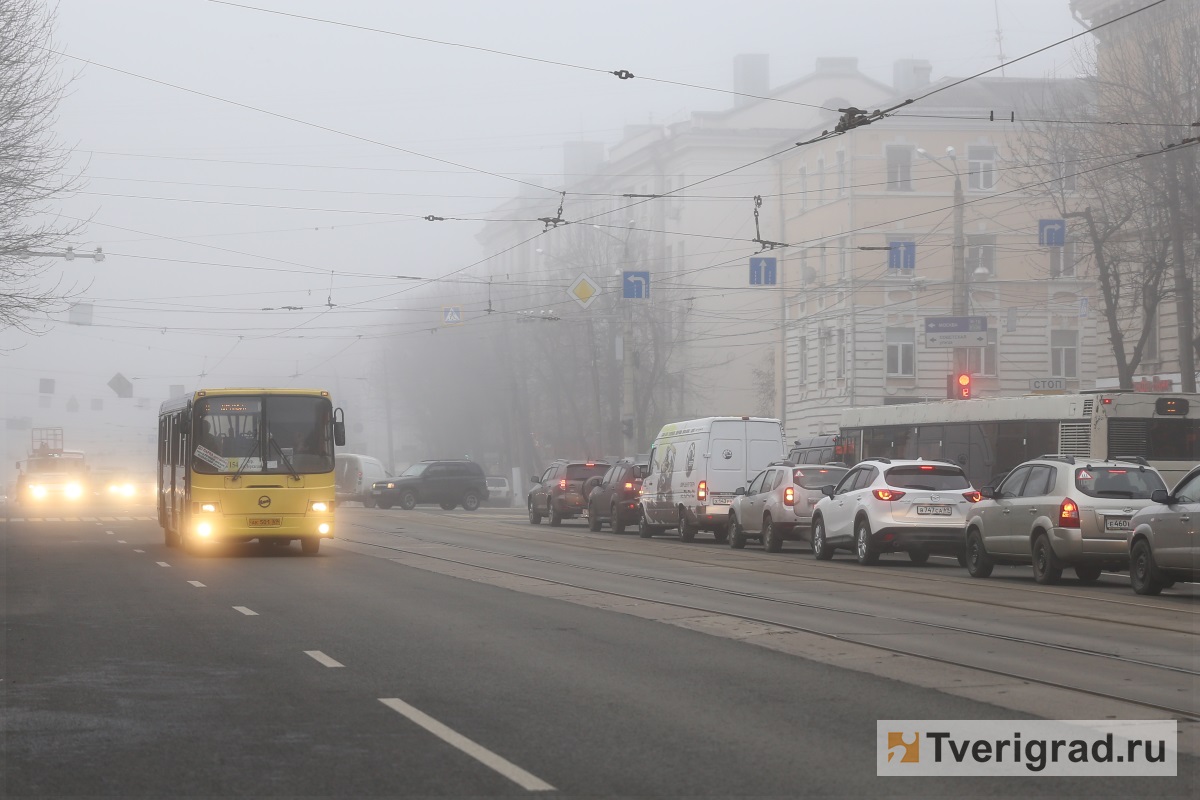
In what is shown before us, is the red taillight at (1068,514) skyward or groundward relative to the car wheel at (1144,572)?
skyward

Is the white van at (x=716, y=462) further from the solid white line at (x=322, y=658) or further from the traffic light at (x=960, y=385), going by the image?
the solid white line at (x=322, y=658)

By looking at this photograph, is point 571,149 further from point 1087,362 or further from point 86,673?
point 86,673

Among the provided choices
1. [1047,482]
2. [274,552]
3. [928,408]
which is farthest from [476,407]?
[1047,482]

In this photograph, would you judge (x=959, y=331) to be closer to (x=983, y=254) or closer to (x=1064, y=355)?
(x=983, y=254)

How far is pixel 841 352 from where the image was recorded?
62.9 metres

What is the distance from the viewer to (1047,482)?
20562 millimetres

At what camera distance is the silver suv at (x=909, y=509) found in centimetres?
2406

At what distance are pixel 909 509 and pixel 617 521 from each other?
15.6m

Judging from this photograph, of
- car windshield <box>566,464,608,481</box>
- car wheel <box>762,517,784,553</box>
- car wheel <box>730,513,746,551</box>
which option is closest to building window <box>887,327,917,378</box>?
car windshield <box>566,464,608,481</box>

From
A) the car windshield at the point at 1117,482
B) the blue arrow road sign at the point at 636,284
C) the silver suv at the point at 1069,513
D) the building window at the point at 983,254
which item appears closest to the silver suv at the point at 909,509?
the silver suv at the point at 1069,513

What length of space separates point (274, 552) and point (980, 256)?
41.4 m

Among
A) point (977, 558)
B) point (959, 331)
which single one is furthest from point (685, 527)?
point (977, 558)

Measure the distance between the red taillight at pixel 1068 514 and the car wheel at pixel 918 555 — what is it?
444 centimetres

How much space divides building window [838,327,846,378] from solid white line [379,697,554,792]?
53954mm
